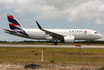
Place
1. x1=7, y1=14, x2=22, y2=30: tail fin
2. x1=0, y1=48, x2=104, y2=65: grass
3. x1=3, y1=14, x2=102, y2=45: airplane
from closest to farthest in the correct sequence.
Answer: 1. x1=0, y1=48, x2=104, y2=65: grass
2. x1=3, y1=14, x2=102, y2=45: airplane
3. x1=7, y1=14, x2=22, y2=30: tail fin

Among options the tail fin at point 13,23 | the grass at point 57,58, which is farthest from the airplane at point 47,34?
the grass at point 57,58

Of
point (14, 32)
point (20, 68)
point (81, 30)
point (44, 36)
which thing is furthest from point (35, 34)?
point (20, 68)

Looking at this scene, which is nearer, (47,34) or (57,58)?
(57,58)

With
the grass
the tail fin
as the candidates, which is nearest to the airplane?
the tail fin

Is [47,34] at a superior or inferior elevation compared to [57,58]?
superior

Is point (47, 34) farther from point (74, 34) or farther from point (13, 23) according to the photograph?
point (13, 23)

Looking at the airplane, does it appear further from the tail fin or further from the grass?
the grass

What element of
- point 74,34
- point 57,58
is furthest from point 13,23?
point 57,58

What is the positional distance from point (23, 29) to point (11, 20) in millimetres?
4145

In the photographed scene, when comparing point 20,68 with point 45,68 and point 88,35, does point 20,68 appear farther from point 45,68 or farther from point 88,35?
point 88,35

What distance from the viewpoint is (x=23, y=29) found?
33.6m

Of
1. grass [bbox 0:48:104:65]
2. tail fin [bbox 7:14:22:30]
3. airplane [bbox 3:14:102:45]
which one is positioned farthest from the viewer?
tail fin [bbox 7:14:22:30]

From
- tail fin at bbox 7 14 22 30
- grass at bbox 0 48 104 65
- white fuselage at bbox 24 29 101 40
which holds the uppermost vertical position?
tail fin at bbox 7 14 22 30

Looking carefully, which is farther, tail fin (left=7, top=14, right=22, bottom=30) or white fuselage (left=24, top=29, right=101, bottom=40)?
tail fin (left=7, top=14, right=22, bottom=30)
